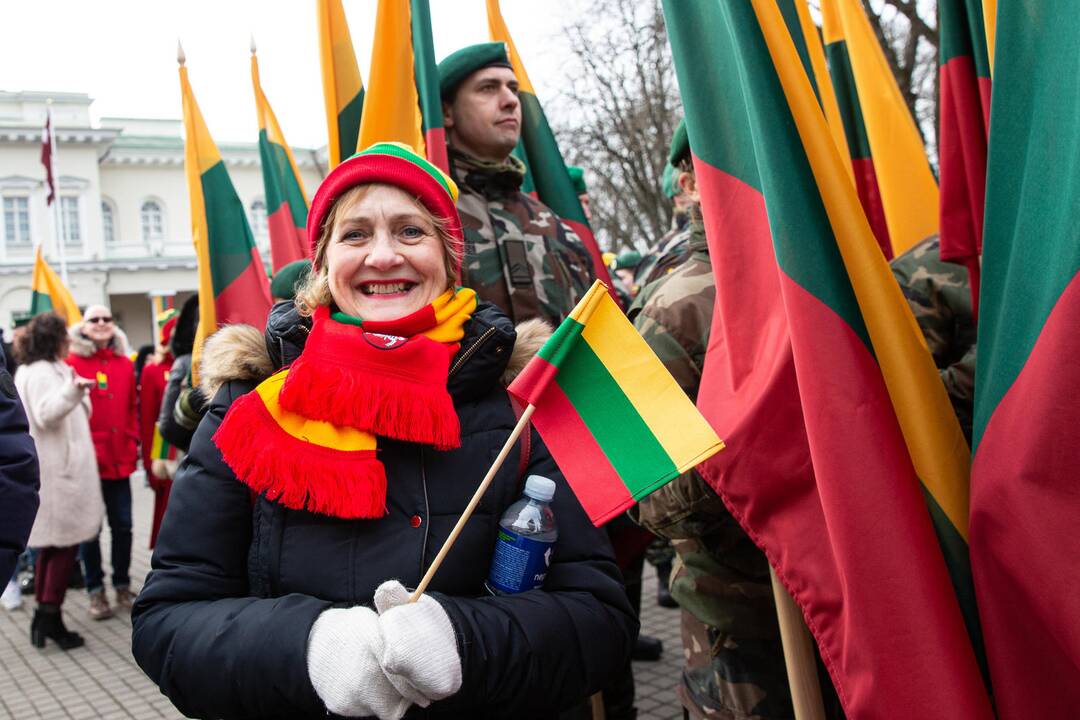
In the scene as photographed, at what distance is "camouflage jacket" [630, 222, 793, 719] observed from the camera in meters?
2.37

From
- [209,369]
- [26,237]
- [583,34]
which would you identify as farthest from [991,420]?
[26,237]

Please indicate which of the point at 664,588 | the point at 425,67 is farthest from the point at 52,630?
the point at 425,67

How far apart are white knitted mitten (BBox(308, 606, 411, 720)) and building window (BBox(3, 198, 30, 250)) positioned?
137ft

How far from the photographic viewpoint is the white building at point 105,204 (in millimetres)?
37750

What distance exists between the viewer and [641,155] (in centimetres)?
1931

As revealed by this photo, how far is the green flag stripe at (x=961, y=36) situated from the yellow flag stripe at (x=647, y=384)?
1042 millimetres

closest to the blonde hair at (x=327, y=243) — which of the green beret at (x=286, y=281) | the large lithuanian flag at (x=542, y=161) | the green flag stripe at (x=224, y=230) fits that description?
the green beret at (x=286, y=281)

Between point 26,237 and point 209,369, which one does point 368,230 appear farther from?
point 26,237

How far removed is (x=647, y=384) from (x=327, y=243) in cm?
79

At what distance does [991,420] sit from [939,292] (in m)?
0.89

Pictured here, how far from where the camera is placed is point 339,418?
171 cm

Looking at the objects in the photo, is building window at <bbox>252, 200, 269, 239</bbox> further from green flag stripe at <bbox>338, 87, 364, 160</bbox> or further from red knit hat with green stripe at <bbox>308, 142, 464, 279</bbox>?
red knit hat with green stripe at <bbox>308, 142, 464, 279</bbox>

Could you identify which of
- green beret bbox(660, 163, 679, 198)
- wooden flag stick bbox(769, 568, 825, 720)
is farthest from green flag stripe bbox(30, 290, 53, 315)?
wooden flag stick bbox(769, 568, 825, 720)

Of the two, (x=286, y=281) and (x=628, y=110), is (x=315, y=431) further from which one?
(x=628, y=110)
